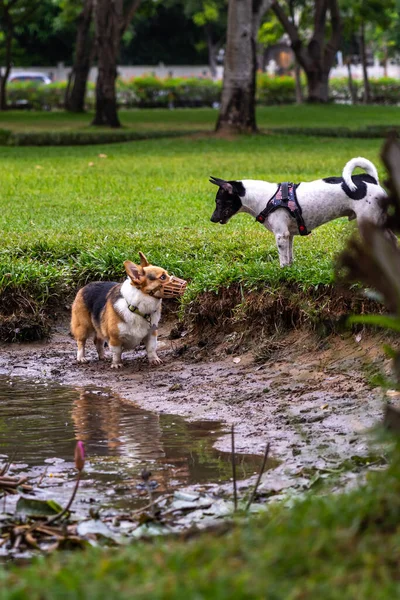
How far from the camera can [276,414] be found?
6641mm

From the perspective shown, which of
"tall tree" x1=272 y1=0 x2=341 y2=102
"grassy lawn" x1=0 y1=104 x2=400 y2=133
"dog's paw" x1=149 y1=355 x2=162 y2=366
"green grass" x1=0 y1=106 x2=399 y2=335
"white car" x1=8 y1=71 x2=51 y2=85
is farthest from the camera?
"white car" x1=8 y1=71 x2=51 y2=85

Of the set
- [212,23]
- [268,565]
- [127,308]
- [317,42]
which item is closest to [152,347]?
[127,308]

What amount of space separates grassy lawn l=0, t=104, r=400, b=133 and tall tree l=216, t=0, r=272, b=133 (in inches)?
150

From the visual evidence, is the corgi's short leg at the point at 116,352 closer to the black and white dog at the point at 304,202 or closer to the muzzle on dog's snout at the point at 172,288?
the muzzle on dog's snout at the point at 172,288

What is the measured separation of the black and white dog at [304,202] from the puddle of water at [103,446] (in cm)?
167

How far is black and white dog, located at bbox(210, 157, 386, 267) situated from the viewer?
7.82 meters

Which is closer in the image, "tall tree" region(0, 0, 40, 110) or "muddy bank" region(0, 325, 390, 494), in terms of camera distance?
"muddy bank" region(0, 325, 390, 494)

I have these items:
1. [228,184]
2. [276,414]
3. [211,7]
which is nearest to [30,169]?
[228,184]

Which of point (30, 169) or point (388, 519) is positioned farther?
point (30, 169)

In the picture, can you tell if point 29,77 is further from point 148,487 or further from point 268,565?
point 268,565

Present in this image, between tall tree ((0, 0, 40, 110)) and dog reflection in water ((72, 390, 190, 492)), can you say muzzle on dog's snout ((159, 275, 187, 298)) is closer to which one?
dog reflection in water ((72, 390, 190, 492))

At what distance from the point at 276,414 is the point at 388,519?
3.55 meters

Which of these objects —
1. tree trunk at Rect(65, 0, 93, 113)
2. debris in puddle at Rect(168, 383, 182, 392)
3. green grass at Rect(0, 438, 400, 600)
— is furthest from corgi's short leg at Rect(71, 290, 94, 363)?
tree trunk at Rect(65, 0, 93, 113)

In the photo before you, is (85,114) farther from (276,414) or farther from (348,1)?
(276,414)
